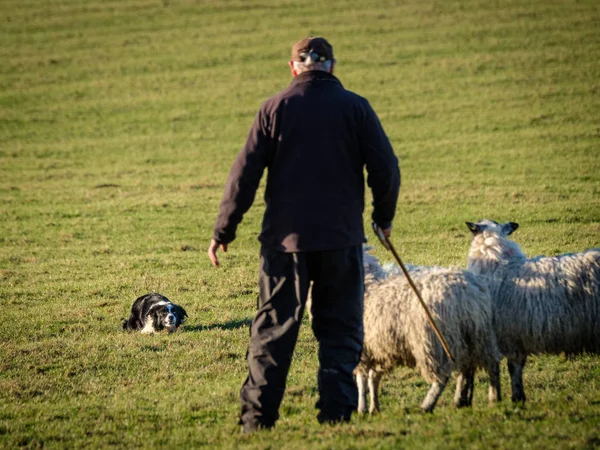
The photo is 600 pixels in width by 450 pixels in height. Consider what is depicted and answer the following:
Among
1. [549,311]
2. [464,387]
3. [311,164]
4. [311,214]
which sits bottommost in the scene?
[464,387]

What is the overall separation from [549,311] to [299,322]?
2.61 m

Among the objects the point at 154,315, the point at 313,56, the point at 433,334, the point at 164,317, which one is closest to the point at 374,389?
the point at 433,334

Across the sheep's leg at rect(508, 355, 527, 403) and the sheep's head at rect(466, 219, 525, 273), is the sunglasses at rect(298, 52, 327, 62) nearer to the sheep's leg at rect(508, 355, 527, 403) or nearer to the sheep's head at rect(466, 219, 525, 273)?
the sheep's head at rect(466, 219, 525, 273)

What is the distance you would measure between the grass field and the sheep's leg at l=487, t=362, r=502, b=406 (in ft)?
0.57

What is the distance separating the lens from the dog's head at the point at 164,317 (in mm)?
9227

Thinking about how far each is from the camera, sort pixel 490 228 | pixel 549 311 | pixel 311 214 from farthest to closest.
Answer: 1. pixel 490 228
2. pixel 549 311
3. pixel 311 214

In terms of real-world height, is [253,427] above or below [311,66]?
below

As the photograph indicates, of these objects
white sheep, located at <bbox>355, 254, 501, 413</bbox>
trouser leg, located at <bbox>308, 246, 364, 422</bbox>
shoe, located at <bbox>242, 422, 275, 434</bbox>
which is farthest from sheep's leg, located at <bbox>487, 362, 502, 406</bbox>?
shoe, located at <bbox>242, 422, 275, 434</bbox>

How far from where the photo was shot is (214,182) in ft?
69.9

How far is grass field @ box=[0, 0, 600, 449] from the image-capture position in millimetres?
6051

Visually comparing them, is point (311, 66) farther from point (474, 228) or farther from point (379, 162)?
point (474, 228)

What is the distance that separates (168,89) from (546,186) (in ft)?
58.2

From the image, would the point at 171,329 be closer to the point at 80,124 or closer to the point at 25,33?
the point at 80,124

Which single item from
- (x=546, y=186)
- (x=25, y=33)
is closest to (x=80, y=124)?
(x=25, y=33)
